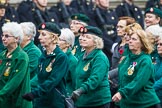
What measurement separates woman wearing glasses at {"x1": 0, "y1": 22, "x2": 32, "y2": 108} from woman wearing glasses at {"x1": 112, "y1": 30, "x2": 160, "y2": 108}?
129 centimetres

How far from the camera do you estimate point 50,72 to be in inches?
422

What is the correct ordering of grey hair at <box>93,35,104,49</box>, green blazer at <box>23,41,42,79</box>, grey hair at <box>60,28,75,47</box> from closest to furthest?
grey hair at <box>93,35,104,49</box> < green blazer at <box>23,41,42,79</box> < grey hair at <box>60,28,75,47</box>

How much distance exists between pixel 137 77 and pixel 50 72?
1.24 metres

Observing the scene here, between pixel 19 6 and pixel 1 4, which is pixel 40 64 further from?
pixel 19 6

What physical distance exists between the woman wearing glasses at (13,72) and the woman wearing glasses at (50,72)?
0.20m

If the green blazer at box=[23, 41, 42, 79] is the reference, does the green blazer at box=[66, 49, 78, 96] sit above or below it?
below

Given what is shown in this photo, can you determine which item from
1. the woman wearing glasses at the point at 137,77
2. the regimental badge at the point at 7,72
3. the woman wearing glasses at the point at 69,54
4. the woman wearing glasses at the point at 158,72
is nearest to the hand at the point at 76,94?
the woman wearing glasses at the point at 137,77

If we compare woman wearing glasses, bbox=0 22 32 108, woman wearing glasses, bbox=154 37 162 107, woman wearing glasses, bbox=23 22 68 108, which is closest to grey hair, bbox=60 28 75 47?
woman wearing glasses, bbox=23 22 68 108

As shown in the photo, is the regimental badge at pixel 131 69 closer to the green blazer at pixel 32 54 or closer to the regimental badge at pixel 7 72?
the regimental badge at pixel 7 72

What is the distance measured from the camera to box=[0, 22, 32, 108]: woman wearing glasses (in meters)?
10.3

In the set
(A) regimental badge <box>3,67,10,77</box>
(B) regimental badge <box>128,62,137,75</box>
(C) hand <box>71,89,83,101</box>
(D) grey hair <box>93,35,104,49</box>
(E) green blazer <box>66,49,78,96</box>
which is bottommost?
(E) green blazer <box>66,49,78,96</box>

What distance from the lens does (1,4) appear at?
1642cm

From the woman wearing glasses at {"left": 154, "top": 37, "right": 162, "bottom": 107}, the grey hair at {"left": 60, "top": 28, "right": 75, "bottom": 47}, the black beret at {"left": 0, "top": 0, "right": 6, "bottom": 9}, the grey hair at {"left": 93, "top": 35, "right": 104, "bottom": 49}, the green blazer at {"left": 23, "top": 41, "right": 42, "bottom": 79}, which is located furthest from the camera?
the black beret at {"left": 0, "top": 0, "right": 6, "bottom": 9}

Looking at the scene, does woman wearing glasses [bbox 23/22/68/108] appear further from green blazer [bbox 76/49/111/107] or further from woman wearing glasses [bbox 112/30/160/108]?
woman wearing glasses [bbox 112/30/160/108]
